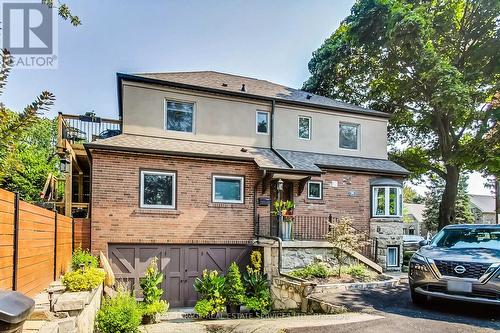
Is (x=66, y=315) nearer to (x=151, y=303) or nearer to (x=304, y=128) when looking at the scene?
(x=151, y=303)

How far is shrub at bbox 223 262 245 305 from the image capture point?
10.4m

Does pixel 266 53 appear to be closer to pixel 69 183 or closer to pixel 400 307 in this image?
pixel 69 183

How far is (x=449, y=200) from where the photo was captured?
19.1 meters

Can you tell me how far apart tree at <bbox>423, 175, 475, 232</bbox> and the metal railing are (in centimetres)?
3015

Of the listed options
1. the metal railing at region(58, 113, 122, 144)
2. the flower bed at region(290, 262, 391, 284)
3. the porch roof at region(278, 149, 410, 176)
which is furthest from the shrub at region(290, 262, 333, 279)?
the metal railing at region(58, 113, 122, 144)

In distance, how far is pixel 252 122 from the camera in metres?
14.8

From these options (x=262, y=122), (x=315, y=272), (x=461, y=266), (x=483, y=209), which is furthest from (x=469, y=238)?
(x=483, y=209)

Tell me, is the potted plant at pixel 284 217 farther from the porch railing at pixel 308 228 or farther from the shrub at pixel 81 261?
the shrub at pixel 81 261

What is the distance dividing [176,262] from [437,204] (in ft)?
104

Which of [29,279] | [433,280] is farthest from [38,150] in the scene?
[433,280]

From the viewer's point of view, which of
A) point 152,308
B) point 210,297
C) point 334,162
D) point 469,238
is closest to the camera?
point 469,238

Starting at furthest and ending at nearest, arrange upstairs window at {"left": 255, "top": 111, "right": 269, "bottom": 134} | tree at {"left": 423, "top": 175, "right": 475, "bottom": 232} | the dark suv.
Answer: tree at {"left": 423, "top": 175, "right": 475, "bottom": 232}, upstairs window at {"left": 255, "top": 111, "right": 269, "bottom": 134}, the dark suv

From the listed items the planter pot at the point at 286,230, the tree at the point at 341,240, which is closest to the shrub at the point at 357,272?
the tree at the point at 341,240

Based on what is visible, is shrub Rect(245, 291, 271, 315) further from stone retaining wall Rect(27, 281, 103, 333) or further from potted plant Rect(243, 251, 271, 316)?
stone retaining wall Rect(27, 281, 103, 333)
